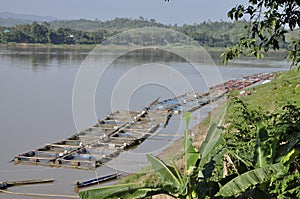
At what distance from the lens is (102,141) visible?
1217cm

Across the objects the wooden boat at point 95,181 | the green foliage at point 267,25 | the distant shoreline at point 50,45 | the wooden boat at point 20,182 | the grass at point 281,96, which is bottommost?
the wooden boat at point 20,182

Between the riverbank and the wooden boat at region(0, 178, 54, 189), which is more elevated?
the riverbank

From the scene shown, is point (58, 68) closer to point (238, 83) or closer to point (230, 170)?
point (238, 83)

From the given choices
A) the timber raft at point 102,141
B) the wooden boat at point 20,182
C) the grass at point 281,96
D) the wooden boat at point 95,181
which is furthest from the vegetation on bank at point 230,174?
the wooden boat at point 20,182

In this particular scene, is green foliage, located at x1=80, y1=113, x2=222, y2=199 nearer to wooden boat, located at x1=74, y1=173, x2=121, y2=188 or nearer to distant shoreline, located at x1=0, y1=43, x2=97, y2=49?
wooden boat, located at x1=74, y1=173, x2=121, y2=188

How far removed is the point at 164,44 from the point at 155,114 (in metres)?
10.7

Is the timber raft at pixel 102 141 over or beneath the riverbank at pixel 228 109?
beneath

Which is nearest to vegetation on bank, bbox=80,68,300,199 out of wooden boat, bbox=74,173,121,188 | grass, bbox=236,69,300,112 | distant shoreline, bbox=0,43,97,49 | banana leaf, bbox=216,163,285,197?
banana leaf, bbox=216,163,285,197

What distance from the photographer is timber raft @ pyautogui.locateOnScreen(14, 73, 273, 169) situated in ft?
34.7

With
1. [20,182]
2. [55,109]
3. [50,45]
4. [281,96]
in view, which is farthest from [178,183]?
[50,45]

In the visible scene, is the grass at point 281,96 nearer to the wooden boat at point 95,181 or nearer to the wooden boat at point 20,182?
the wooden boat at point 95,181

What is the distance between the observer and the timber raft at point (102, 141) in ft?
34.7

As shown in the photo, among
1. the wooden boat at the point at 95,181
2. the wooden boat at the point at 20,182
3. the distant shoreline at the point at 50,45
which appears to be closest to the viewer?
the wooden boat at the point at 95,181

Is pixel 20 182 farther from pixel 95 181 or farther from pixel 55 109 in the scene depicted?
pixel 55 109
